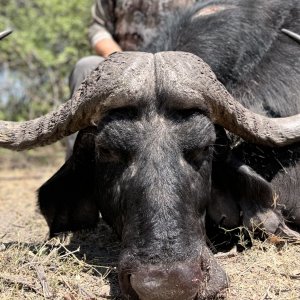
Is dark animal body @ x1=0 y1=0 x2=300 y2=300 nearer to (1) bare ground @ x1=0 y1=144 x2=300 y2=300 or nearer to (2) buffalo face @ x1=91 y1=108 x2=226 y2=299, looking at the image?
(2) buffalo face @ x1=91 y1=108 x2=226 y2=299

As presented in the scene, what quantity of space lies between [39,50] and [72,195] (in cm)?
1043

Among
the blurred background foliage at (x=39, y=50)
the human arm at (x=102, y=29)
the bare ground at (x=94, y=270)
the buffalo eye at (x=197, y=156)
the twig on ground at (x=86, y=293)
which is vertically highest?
the buffalo eye at (x=197, y=156)

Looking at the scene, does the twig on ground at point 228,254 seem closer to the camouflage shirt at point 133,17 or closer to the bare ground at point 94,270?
the bare ground at point 94,270

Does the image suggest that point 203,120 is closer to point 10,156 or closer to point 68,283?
point 68,283

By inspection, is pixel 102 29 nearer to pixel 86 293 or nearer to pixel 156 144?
pixel 156 144

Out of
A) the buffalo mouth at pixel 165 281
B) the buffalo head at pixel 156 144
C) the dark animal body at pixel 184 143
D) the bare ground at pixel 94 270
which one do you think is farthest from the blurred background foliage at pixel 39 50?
the buffalo mouth at pixel 165 281

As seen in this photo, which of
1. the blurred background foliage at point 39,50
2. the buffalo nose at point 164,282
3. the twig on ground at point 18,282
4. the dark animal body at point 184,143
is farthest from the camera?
the blurred background foliage at point 39,50

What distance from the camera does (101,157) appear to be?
4.18 metres

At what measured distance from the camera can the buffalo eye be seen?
12.8ft

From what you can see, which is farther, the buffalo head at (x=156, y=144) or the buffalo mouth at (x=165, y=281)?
the buffalo head at (x=156, y=144)

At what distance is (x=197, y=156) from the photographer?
13.1 feet

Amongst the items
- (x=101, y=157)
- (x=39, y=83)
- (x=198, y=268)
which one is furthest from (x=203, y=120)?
(x=39, y=83)

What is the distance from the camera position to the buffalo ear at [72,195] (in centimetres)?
484

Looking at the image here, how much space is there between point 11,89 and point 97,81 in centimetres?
1241
